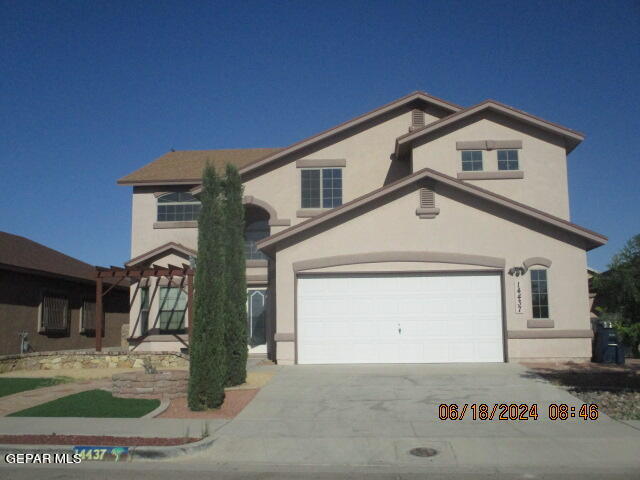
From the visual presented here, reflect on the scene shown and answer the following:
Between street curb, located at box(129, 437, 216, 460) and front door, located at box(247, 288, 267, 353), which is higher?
front door, located at box(247, 288, 267, 353)

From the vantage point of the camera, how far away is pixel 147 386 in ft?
44.1

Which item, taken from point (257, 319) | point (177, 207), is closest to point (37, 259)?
point (177, 207)

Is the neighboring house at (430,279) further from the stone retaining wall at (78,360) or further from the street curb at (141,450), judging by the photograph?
the street curb at (141,450)

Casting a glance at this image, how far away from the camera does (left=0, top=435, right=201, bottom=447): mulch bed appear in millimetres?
9547

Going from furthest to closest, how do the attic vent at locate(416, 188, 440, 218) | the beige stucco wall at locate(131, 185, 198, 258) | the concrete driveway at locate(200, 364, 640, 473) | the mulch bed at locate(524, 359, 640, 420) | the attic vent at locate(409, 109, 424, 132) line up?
the beige stucco wall at locate(131, 185, 198, 258) → the attic vent at locate(409, 109, 424, 132) → the attic vent at locate(416, 188, 440, 218) → the mulch bed at locate(524, 359, 640, 420) → the concrete driveway at locate(200, 364, 640, 473)

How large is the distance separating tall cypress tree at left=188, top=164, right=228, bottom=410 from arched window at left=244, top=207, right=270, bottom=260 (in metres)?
9.32

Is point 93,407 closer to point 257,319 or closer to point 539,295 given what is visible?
point 257,319

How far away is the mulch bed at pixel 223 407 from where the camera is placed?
11.9 meters

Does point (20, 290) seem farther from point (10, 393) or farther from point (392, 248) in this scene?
point (392, 248)

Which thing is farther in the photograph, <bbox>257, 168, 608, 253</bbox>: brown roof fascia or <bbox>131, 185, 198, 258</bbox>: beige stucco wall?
<bbox>131, 185, 198, 258</bbox>: beige stucco wall

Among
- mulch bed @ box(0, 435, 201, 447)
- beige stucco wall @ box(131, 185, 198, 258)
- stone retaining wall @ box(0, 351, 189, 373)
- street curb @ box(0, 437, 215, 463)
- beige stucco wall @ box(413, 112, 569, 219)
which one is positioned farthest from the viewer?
beige stucco wall @ box(131, 185, 198, 258)

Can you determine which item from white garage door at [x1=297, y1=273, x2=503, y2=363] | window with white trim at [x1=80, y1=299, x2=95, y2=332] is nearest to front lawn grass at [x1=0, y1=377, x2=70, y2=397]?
white garage door at [x1=297, y1=273, x2=503, y2=363]

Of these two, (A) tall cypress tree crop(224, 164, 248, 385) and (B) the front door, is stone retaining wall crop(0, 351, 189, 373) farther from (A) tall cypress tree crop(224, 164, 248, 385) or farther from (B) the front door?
(A) tall cypress tree crop(224, 164, 248, 385)

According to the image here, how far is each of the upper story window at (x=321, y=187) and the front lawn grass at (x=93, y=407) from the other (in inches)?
418
